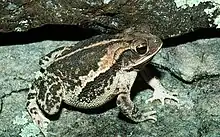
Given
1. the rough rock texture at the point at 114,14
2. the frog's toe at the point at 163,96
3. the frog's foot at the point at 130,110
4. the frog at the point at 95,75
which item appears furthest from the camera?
the frog's toe at the point at 163,96

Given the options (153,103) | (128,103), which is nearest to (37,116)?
(128,103)

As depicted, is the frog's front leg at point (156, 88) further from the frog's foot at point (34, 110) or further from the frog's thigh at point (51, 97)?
the frog's foot at point (34, 110)

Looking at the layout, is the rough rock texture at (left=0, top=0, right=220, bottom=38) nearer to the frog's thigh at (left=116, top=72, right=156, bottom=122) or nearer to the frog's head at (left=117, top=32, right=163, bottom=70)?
the frog's head at (left=117, top=32, right=163, bottom=70)

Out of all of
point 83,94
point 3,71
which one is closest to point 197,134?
point 83,94


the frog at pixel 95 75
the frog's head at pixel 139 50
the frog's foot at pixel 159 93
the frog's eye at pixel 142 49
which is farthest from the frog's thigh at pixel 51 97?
the frog's foot at pixel 159 93

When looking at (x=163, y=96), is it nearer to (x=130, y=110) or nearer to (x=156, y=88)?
(x=156, y=88)

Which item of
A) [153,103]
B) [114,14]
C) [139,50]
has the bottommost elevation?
[153,103]

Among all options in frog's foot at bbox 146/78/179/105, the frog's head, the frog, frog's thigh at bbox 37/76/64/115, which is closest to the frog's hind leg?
the frog
